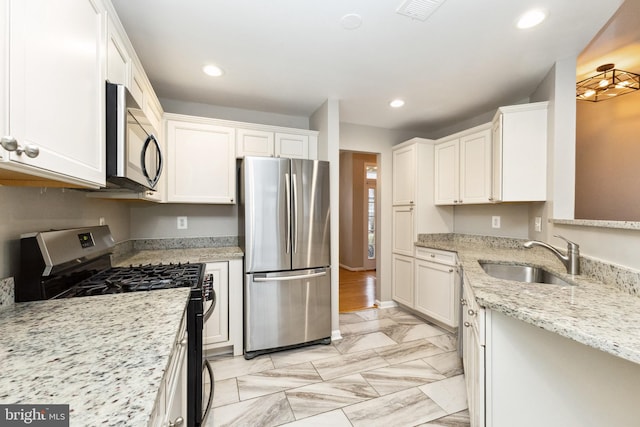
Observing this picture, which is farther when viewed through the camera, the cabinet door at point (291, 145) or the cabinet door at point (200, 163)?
Answer: the cabinet door at point (291, 145)

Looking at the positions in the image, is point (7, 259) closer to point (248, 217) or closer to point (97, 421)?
point (97, 421)

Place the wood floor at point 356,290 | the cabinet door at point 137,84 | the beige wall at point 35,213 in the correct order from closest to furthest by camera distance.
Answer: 1. the beige wall at point 35,213
2. the cabinet door at point 137,84
3. the wood floor at point 356,290

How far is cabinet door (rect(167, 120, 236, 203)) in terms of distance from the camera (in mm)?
2502

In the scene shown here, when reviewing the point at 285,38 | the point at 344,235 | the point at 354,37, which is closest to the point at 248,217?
the point at 285,38

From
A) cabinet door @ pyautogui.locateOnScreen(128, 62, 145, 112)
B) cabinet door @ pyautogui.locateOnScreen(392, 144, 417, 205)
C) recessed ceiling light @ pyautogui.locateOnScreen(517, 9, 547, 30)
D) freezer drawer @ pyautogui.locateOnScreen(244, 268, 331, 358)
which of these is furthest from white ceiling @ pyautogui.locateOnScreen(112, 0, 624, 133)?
freezer drawer @ pyautogui.locateOnScreen(244, 268, 331, 358)

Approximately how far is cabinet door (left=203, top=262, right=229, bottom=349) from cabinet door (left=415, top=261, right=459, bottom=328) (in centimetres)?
209

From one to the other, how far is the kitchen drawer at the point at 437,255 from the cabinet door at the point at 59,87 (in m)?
2.79

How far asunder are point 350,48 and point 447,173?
1918 mm

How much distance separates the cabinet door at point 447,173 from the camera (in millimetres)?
3094

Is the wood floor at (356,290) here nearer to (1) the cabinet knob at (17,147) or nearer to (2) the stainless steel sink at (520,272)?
(2) the stainless steel sink at (520,272)

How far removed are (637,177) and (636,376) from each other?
9.18 ft

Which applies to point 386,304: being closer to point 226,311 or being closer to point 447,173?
point 447,173

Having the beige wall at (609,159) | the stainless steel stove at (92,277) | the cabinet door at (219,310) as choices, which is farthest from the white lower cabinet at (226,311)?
the beige wall at (609,159)

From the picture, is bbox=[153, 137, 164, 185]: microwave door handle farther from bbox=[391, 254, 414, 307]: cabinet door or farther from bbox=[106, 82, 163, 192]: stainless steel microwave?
bbox=[391, 254, 414, 307]: cabinet door
